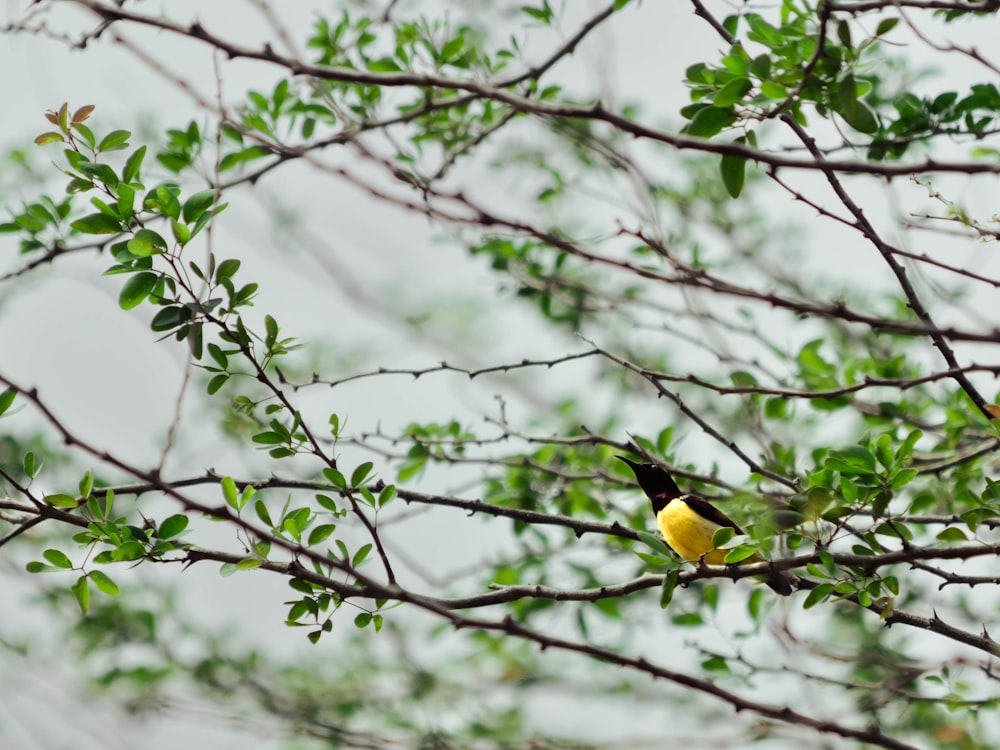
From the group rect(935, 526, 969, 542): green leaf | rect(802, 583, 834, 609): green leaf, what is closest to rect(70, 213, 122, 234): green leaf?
rect(802, 583, 834, 609): green leaf

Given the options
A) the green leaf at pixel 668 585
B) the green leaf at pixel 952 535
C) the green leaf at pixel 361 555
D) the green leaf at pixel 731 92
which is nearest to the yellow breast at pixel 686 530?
the green leaf at pixel 952 535

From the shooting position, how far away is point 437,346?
27.3ft

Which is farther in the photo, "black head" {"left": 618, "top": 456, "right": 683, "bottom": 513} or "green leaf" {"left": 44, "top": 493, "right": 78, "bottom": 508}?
"black head" {"left": 618, "top": 456, "right": 683, "bottom": 513}

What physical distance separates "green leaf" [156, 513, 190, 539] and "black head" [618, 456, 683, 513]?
7.28 ft

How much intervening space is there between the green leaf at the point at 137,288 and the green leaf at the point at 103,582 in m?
0.75

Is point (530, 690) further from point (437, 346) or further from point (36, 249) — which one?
point (36, 249)

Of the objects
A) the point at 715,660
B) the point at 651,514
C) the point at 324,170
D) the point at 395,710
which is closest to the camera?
the point at 324,170

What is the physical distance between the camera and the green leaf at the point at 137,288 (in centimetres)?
286

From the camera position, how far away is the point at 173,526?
2861mm

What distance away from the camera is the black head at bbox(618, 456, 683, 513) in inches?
184

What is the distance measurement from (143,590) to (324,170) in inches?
240

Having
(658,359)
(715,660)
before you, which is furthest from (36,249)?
(658,359)

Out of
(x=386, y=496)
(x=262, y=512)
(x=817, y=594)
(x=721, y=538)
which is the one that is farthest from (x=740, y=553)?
(x=262, y=512)

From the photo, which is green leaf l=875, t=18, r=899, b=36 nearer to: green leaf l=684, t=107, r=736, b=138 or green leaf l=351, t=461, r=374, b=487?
green leaf l=684, t=107, r=736, b=138
